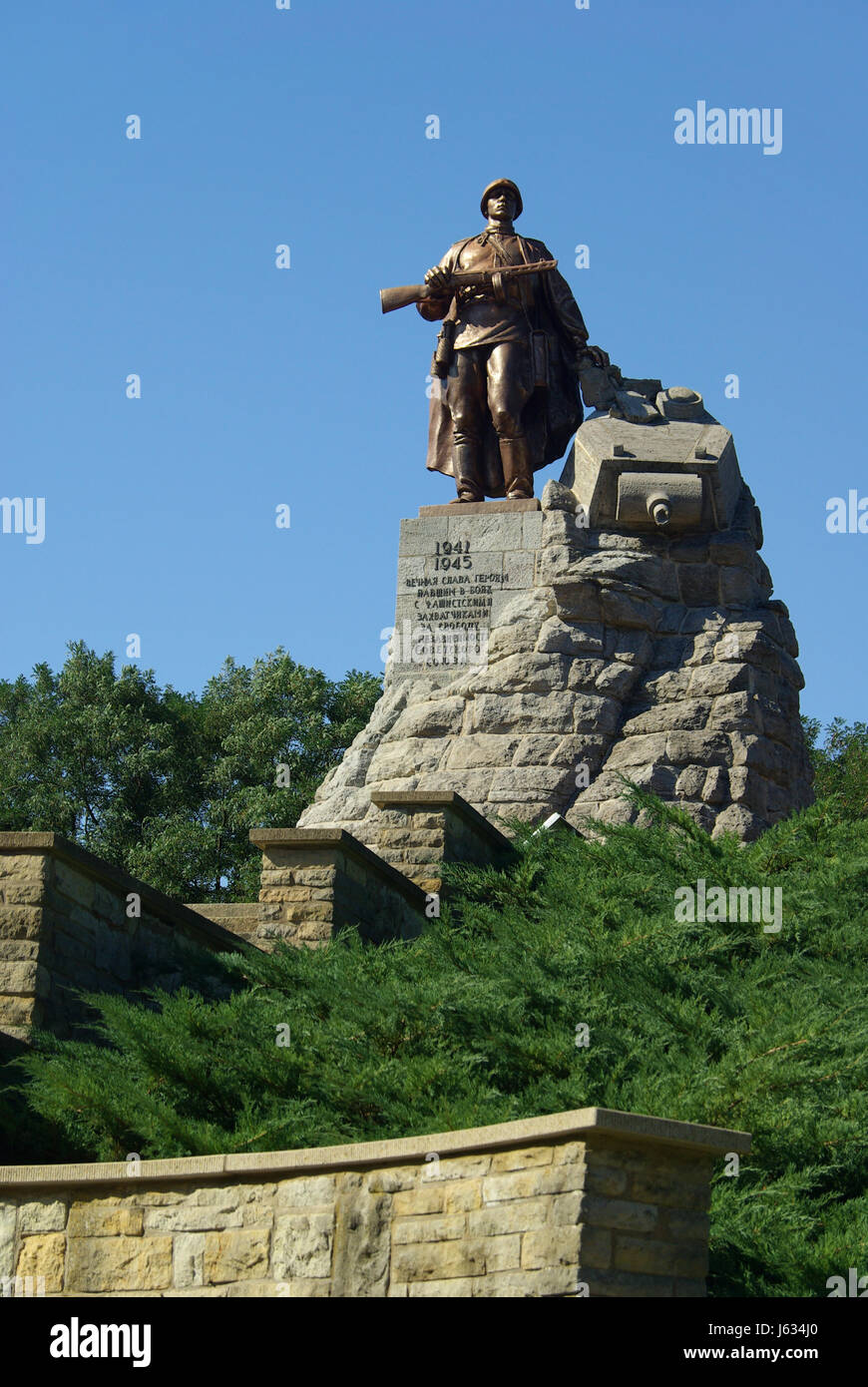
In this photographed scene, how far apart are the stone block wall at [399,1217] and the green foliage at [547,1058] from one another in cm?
39

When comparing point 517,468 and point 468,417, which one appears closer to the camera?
point 517,468

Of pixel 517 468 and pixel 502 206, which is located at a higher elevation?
pixel 502 206

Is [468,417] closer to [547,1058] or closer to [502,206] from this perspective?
[502,206]

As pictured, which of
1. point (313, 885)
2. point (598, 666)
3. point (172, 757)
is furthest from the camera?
point (172, 757)

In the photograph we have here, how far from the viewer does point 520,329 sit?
17875 millimetres

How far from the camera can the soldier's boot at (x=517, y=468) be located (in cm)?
1739

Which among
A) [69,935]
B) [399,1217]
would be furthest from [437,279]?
[399,1217]

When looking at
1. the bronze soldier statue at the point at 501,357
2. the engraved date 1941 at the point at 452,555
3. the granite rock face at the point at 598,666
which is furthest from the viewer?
the bronze soldier statue at the point at 501,357

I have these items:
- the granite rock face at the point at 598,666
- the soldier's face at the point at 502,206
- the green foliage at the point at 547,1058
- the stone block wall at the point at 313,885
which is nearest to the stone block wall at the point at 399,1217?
the green foliage at the point at 547,1058

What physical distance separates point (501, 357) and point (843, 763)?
12600 mm

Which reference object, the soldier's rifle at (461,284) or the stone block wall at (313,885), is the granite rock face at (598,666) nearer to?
the soldier's rifle at (461,284)

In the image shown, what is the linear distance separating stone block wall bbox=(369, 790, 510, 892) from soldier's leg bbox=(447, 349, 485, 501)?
249 inches

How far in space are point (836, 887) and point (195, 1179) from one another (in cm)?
453

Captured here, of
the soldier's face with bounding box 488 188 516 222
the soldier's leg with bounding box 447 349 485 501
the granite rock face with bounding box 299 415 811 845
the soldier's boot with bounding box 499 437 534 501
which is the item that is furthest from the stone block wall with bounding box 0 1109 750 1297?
the soldier's face with bounding box 488 188 516 222
